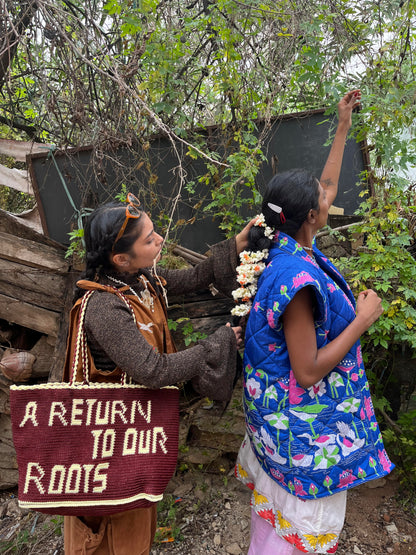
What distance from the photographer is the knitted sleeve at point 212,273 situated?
6.03 feet

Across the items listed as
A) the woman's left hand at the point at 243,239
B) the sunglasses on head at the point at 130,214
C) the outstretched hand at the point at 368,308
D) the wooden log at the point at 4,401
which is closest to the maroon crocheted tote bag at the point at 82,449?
the sunglasses on head at the point at 130,214

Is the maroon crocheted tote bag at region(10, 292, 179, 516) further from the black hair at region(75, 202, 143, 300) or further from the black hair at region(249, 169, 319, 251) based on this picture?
the black hair at region(249, 169, 319, 251)

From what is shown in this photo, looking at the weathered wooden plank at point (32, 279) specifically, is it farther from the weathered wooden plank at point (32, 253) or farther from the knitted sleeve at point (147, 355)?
the knitted sleeve at point (147, 355)

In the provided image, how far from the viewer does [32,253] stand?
256 cm

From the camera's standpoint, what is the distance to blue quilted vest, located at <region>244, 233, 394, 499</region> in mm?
1457

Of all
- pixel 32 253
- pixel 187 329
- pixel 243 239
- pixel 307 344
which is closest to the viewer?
pixel 307 344

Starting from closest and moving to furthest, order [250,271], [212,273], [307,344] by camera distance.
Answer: [307,344] → [250,271] → [212,273]

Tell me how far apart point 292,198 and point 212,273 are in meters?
0.59

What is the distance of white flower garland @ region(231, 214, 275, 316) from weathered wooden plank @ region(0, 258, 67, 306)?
1.53 meters

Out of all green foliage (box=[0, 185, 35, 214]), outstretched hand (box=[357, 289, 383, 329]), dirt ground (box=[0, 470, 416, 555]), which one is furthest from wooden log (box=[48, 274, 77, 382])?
green foliage (box=[0, 185, 35, 214])

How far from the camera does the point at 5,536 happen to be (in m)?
2.75

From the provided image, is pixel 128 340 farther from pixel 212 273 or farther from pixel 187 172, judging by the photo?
pixel 187 172

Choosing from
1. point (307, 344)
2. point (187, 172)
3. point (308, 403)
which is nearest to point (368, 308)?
point (307, 344)

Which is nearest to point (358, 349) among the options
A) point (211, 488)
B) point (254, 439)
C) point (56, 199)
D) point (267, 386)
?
point (267, 386)
